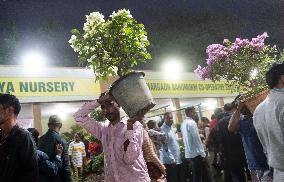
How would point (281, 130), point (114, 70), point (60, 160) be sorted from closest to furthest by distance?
point (281, 130) < point (114, 70) < point (60, 160)

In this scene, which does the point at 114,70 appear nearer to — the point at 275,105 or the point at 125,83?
the point at 125,83

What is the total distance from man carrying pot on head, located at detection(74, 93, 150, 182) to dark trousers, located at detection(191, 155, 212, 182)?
5393 mm

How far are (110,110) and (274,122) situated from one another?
1746mm

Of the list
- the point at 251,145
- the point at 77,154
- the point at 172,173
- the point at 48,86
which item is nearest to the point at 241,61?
the point at 251,145

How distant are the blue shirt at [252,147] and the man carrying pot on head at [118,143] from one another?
232 cm

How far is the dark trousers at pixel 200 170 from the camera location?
9.00m

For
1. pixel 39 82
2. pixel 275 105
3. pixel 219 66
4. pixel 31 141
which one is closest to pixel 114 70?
pixel 31 141

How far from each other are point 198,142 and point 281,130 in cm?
593

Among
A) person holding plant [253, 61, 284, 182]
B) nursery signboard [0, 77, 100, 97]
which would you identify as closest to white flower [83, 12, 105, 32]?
person holding plant [253, 61, 284, 182]

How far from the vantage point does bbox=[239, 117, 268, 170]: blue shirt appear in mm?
5375

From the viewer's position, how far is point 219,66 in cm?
679

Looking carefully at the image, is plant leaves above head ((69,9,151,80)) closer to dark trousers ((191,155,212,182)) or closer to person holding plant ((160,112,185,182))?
person holding plant ((160,112,185,182))

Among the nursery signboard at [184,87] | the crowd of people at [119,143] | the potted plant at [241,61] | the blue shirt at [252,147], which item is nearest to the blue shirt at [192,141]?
the potted plant at [241,61]

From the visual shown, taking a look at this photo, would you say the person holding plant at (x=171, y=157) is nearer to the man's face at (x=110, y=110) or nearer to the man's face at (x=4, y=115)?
the man's face at (x=110, y=110)
